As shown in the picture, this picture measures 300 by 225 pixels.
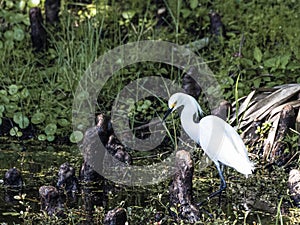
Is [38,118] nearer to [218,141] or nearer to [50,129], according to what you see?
[50,129]

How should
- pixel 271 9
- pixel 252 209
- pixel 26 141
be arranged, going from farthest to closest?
pixel 271 9 → pixel 26 141 → pixel 252 209

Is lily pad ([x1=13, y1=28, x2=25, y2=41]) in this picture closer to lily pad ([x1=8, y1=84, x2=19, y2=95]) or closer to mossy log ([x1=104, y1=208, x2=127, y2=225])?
lily pad ([x1=8, y1=84, x2=19, y2=95])

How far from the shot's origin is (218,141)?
6.11 m

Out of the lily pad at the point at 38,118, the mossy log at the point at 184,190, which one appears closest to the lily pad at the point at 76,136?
the lily pad at the point at 38,118

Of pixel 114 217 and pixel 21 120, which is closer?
pixel 114 217

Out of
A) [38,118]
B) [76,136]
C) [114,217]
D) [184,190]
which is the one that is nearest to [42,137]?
[38,118]

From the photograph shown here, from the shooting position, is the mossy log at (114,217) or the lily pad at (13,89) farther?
the lily pad at (13,89)

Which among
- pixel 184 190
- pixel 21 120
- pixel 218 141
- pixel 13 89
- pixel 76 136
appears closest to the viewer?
pixel 184 190

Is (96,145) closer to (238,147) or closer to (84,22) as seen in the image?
(238,147)

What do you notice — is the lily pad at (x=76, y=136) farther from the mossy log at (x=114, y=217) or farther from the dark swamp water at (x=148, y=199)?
the mossy log at (x=114, y=217)

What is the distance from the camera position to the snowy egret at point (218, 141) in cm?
598

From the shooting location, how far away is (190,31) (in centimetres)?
977

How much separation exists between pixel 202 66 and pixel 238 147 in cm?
260

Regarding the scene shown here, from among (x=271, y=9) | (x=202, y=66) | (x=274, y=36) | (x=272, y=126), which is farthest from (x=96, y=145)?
(x=271, y=9)
